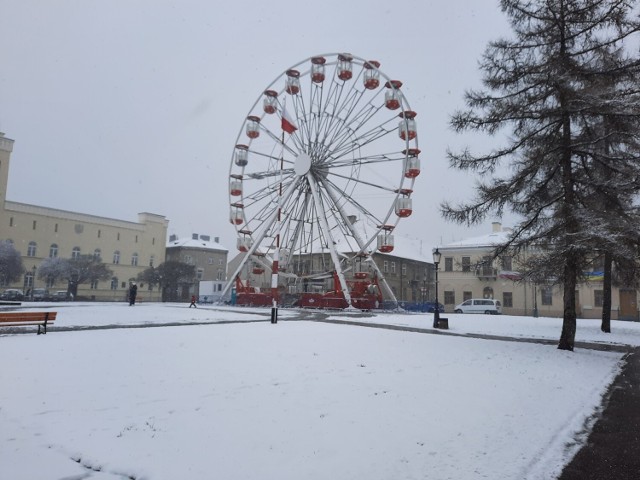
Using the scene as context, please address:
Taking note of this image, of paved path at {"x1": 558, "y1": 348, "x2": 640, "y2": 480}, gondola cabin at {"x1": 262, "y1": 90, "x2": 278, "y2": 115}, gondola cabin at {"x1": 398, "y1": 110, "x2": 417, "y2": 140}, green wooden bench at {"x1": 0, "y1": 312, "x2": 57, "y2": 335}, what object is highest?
gondola cabin at {"x1": 262, "y1": 90, "x2": 278, "y2": 115}

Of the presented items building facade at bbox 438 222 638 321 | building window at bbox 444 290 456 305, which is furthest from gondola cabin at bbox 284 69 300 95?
building window at bbox 444 290 456 305

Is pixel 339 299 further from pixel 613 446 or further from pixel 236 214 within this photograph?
pixel 613 446

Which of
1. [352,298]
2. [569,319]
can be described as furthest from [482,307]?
[569,319]

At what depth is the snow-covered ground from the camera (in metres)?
4.33

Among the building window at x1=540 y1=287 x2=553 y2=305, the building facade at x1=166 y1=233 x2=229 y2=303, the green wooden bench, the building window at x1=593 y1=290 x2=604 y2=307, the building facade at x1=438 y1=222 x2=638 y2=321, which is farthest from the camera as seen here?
the building facade at x1=166 y1=233 x2=229 y2=303

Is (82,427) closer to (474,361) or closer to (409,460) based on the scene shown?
(409,460)

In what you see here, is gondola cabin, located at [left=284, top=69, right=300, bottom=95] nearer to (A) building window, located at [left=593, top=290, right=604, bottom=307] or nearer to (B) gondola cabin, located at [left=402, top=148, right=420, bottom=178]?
(B) gondola cabin, located at [left=402, top=148, right=420, bottom=178]

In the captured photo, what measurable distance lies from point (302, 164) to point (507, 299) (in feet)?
87.8

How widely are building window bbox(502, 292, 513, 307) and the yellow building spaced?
46056 millimetres

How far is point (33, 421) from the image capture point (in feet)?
17.3

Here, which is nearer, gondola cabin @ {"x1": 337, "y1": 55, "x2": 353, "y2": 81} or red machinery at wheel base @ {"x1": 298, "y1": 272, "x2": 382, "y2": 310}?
gondola cabin @ {"x1": 337, "y1": 55, "x2": 353, "y2": 81}

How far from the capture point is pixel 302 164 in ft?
111

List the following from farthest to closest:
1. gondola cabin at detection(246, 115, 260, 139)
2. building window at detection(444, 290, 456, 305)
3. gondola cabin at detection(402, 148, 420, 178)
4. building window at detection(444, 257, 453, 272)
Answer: building window at detection(444, 257, 453, 272), building window at detection(444, 290, 456, 305), gondola cabin at detection(246, 115, 260, 139), gondola cabin at detection(402, 148, 420, 178)

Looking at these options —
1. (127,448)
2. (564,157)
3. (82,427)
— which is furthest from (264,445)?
(564,157)
